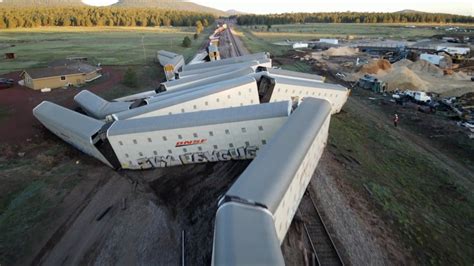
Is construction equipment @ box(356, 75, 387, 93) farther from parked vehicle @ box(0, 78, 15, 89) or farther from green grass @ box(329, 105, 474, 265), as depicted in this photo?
parked vehicle @ box(0, 78, 15, 89)

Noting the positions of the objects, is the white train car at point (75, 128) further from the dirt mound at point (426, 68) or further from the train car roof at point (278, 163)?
the dirt mound at point (426, 68)

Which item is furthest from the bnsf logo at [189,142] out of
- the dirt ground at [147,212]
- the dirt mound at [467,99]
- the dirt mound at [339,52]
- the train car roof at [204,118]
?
the dirt mound at [339,52]

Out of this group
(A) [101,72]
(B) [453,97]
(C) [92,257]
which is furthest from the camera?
(A) [101,72]

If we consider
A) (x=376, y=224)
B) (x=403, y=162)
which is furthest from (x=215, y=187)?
(x=403, y=162)

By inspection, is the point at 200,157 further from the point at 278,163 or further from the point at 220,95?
the point at 278,163

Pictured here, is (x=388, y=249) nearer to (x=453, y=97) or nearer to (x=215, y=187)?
(x=215, y=187)
